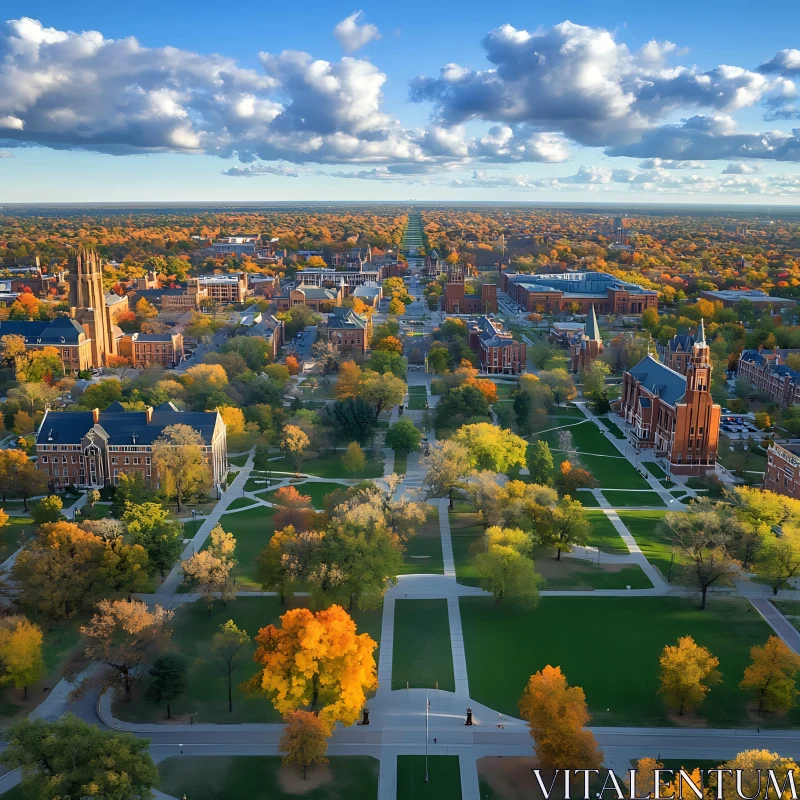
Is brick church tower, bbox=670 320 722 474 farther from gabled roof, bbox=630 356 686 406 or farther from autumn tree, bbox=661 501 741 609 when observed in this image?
autumn tree, bbox=661 501 741 609

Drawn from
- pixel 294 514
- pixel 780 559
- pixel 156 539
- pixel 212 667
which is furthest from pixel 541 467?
pixel 212 667

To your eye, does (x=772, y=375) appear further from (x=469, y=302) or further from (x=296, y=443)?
(x=469, y=302)

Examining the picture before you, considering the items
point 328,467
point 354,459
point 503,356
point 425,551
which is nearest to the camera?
point 425,551

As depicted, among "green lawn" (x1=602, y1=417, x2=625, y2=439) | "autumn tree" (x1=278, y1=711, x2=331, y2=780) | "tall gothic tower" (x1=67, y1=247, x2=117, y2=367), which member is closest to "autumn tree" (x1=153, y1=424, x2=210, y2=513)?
"autumn tree" (x1=278, y1=711, x2=331, y2=780)

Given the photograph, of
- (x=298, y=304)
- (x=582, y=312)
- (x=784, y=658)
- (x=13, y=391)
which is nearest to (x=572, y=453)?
(x=784, y=658)

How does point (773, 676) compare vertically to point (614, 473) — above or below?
above

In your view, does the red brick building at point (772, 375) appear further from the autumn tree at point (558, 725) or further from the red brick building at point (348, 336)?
the autumn tree at point (558, 725)

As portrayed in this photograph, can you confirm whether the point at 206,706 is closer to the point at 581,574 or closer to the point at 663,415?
the point at 581,574
